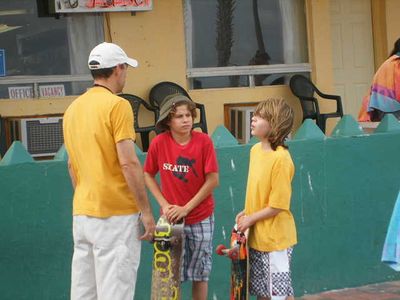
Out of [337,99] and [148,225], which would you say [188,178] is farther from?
[337,99]

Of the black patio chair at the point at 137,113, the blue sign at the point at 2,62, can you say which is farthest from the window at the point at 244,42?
the blue sign at the point at 2,62

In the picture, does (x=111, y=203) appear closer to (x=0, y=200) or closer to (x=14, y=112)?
(x=0, y=200)

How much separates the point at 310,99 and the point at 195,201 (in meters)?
5.60

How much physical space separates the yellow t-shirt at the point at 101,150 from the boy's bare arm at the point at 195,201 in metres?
0.38

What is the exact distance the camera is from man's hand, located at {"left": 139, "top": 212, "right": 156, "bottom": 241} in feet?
15.4

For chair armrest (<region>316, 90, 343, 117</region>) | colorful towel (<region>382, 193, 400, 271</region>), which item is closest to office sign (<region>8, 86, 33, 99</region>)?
chair armrest (<region>316, 90, 343, 117</region>)

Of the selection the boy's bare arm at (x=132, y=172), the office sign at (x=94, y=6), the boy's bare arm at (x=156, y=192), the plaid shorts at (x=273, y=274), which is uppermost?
the office sign at (x=94, y=6)

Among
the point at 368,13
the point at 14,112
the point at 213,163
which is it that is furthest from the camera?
the point at 368,13

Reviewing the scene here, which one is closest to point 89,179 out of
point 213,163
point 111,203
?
point 111,203

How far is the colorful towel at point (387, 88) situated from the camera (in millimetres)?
6930

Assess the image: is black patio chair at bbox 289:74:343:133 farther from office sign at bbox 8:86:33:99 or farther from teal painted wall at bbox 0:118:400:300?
teal painted wall at bbox 0:118:400:300

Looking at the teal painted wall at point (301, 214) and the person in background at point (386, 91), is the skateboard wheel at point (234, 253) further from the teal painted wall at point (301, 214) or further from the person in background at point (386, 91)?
the person in background at point (386, 91)

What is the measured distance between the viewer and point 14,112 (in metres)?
9.70

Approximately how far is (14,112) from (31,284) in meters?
4.23
